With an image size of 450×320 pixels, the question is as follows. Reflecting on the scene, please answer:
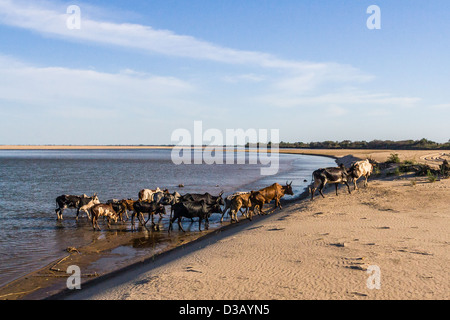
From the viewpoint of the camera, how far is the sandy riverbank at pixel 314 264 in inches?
234

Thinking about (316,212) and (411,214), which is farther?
(316,212)

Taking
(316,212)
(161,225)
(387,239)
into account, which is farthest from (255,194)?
(387,239)

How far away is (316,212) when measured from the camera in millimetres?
13258

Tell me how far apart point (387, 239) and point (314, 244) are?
190cm

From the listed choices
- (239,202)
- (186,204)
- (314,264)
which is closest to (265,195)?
(239,202)

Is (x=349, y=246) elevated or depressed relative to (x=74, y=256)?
elevated

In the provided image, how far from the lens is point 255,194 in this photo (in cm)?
1544

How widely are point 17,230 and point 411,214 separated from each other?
15.0 m

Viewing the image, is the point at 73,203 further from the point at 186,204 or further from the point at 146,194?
the point at 186,204
